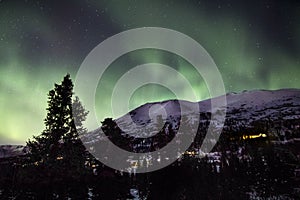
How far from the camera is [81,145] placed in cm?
2836

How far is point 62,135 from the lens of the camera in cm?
2800

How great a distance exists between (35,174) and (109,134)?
1554 centimetres

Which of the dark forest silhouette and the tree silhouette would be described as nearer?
the dark forest silhouette

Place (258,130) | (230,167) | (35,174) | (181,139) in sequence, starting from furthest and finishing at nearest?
(258,130), (181,139), (230,167), (35,174)

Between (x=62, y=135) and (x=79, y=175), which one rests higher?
(x=62, y=135)

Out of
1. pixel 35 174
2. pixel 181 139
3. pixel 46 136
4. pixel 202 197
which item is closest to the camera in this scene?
pixel 202 197

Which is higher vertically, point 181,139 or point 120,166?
point 181,139

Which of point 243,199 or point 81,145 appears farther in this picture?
point 81,145

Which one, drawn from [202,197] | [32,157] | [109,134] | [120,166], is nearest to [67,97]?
[32,157]

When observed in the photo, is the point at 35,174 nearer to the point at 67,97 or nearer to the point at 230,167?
the point at 67,97

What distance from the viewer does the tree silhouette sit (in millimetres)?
26188

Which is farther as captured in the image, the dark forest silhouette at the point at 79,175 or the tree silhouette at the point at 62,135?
the tree silhouette at the point at 62,135

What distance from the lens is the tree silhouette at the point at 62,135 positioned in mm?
26188

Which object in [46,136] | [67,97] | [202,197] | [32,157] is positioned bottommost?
[202,197]
